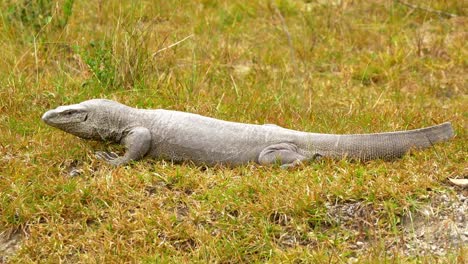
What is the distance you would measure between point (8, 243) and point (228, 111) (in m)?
2.58

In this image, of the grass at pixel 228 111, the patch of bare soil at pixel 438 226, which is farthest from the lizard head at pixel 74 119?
the patch of bare soil at pixel 438 226

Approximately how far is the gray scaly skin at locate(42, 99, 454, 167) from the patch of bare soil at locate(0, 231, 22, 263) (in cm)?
110

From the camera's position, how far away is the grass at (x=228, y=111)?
5.53 meters

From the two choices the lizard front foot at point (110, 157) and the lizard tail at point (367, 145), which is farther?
the lizard front foot at point (110, 157)

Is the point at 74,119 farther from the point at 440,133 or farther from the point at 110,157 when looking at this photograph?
the point at 440,133

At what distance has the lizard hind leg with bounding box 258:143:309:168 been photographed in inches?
250

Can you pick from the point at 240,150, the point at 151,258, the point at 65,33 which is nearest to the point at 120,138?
the point at 240,150

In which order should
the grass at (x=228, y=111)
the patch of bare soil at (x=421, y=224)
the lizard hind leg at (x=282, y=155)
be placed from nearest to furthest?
the patch of bare soil at (x=421, y=224) < the grass at (x=228, y=111) < the lizard hind leg at (x=282, y=155)

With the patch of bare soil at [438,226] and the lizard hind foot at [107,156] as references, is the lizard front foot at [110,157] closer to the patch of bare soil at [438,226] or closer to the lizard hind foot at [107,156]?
the lizard hind foot at [107,156]

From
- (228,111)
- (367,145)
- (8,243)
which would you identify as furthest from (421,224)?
(8,243)

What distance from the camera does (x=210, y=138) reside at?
6.53m

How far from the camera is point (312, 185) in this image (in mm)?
5895

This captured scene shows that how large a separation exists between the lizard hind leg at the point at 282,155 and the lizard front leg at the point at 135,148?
91cm

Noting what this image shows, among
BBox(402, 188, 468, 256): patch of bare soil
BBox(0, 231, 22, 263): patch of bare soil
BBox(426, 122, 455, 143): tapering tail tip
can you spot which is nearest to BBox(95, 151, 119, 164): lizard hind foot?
BBox(0, 231, 22, 263): patch of bare soil
